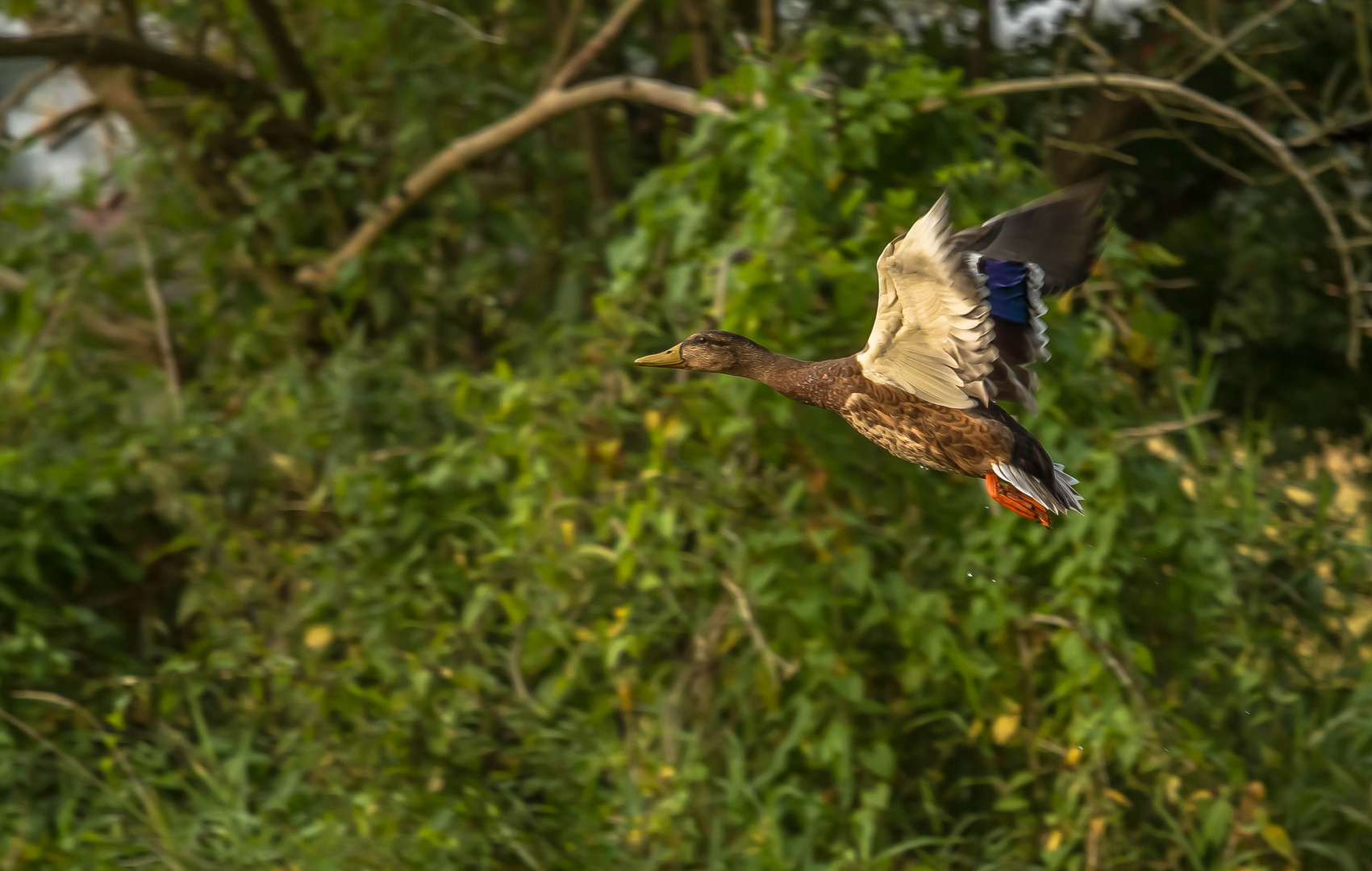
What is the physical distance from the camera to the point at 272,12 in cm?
465

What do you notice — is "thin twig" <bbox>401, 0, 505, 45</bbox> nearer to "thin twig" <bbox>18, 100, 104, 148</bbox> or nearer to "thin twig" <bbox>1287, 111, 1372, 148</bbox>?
"thin twig" <bbox>18, 100, 104, 148</bbox>

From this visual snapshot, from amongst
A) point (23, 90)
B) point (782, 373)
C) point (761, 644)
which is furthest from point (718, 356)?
point (23, 90)

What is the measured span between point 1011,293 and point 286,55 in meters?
3.22

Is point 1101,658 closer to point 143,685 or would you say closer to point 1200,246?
point 1200,246

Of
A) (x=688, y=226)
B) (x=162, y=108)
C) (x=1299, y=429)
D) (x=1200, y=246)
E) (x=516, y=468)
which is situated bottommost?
(x=1299, y=429)

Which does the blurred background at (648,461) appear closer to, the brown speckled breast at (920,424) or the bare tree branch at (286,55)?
the bare tree branch at (286,55)

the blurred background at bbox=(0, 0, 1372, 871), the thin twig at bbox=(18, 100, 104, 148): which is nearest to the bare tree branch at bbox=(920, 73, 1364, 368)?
the blurred background at bbox=(0, 0, 1372, 871)

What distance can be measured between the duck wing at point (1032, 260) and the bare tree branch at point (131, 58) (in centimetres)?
322

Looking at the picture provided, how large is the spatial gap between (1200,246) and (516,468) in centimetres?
263

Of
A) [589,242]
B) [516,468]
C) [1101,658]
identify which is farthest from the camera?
[589,242]

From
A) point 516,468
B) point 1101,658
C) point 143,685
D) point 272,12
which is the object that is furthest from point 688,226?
point 143,685

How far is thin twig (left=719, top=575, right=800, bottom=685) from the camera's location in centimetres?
348

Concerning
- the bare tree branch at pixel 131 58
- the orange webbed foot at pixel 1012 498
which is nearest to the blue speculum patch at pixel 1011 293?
the orange webbed foot at pixel 1012 498

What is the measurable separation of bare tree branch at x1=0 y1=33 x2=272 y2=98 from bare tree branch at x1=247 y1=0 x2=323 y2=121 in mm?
139
